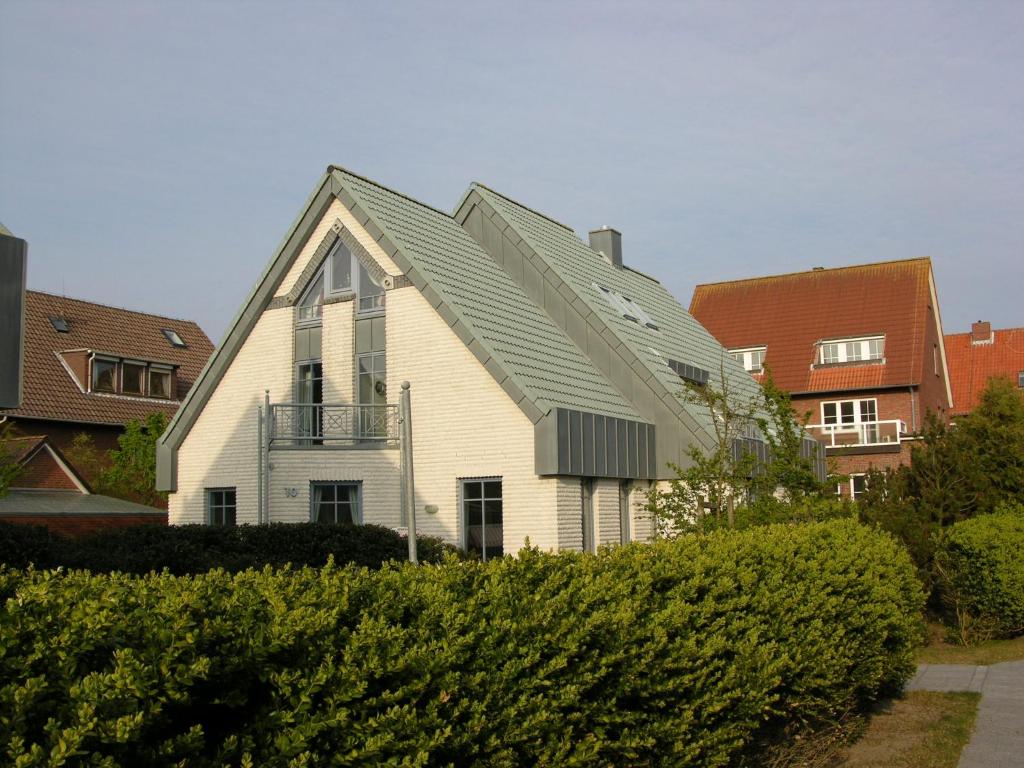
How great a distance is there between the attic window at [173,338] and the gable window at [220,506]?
907 inches

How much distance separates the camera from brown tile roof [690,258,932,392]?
42344 millimetres

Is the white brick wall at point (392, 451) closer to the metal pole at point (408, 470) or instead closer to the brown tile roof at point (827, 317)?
the metal pole at point (408, 470)

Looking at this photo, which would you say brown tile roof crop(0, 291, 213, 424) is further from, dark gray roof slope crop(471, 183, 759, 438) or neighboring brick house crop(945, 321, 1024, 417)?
neighboring brick house crop(945, 321, 1024, 417)

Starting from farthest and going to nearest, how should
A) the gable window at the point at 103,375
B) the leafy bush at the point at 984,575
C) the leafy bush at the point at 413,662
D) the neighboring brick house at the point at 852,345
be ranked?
the neighboring brick house at the point at 852,345 → the gable window at the point at 103,375 → the leafy bush at the point at 984,575 → the leafy bush at the point at 413,662

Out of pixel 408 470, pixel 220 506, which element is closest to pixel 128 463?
pixel 220 506

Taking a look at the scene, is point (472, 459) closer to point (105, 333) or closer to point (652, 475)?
point (652, 475)

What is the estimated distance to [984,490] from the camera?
1844cm

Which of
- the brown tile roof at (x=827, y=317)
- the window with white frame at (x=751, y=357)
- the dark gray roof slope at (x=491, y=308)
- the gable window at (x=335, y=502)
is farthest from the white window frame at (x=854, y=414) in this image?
the gable window at (x=335, y=502)

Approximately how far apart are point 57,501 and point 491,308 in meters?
16.0

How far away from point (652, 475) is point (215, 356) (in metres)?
9.20

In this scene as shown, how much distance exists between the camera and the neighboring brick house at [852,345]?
136 ft

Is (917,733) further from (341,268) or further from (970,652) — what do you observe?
(341,268)

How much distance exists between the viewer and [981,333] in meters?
57.2

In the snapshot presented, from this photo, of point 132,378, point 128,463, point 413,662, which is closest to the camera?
point 413,662
